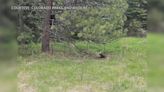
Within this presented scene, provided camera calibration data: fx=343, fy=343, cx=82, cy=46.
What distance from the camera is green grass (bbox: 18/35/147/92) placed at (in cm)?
298

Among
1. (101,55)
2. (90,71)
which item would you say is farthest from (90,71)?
(101,55)

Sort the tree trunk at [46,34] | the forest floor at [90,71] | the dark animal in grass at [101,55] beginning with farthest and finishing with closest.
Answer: the dark animal in grass at [101,55] < the tree trunk at [46,34] < the forest floor at [90,71]

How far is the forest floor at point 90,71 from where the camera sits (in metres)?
2.98

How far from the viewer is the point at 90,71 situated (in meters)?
3.59

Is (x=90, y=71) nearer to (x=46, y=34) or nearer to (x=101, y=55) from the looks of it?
(x=101, y=55)

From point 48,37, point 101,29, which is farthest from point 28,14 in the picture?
point 101,29

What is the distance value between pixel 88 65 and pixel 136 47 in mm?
801

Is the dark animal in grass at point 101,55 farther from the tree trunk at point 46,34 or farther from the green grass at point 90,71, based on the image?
the tree trunk at point 46,34

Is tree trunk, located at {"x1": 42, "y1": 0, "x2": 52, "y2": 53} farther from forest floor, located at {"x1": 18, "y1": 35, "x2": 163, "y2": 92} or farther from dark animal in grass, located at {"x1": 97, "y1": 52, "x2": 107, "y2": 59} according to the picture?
dark animal in grass, located at {"x1": 97, "y1": 52, "x2": 107, "y2": 59}

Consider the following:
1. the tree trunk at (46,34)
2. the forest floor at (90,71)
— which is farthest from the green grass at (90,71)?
the tree trunk at (46,34)

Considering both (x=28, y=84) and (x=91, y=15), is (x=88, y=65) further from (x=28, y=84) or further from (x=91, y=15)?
(x=28, y=84)

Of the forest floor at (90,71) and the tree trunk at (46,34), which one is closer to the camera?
the forest floor at (90,71)

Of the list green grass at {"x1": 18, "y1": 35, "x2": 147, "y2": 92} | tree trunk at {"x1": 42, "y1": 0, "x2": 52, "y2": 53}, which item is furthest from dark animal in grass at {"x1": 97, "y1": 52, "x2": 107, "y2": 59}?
tree trunk at {"x1": 42, "y1": 0, "x2": 52, "y2": 53}

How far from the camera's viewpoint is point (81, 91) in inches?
114
